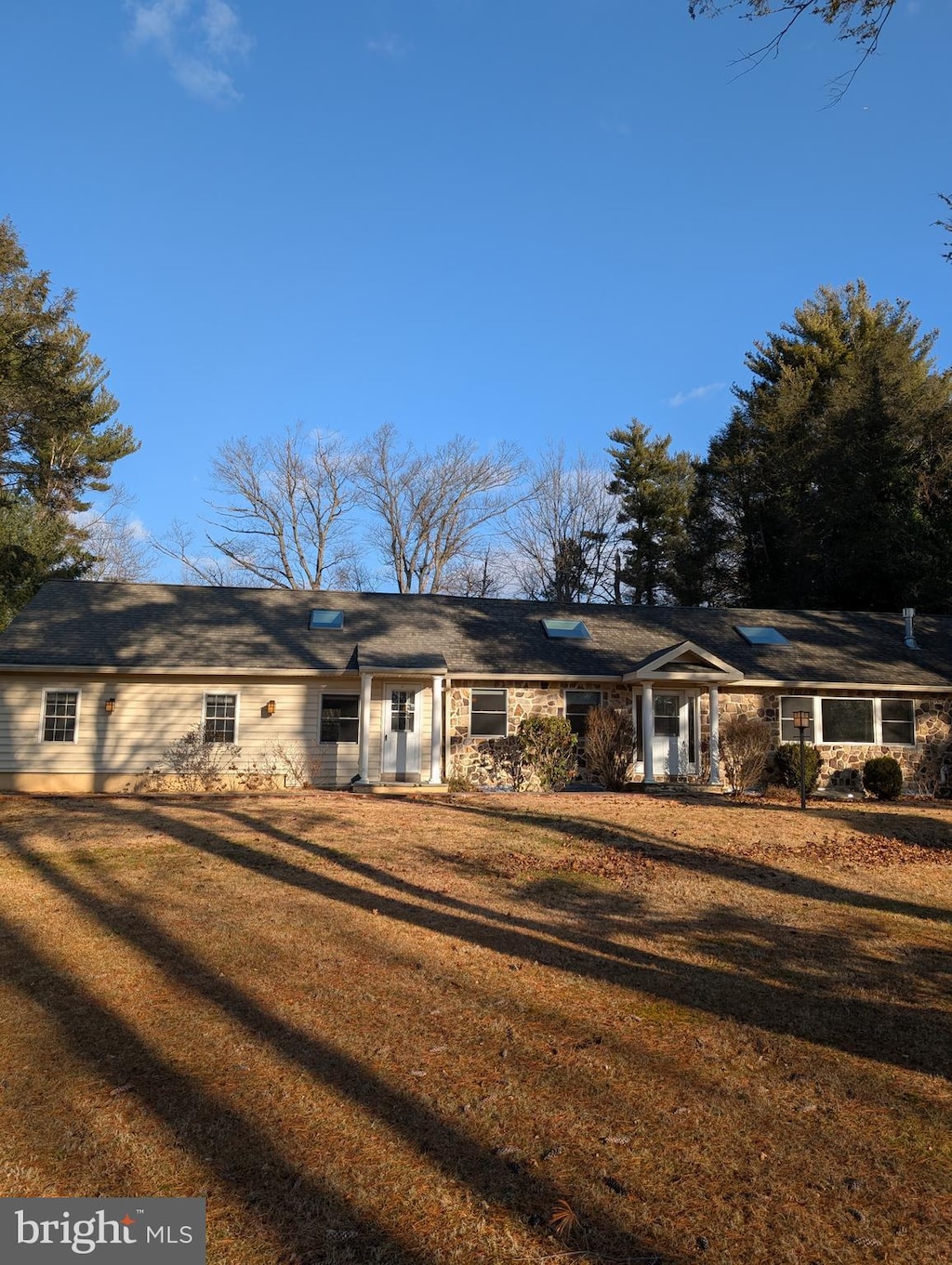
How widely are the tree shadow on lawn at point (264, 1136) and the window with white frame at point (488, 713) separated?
11.6 metres

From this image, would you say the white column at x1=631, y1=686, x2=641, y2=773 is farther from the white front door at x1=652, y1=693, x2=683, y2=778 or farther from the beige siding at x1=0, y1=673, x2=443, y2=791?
the beige siding at x1=0, y1=673, x2=443, y2=791

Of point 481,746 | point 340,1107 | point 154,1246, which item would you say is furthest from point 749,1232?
point 481,746

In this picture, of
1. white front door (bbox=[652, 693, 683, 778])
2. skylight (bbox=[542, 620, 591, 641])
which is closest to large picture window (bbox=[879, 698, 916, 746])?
white front door (bbox=[652, 693, 683, 778])

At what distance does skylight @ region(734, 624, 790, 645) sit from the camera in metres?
21.3

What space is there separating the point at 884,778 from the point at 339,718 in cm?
1138

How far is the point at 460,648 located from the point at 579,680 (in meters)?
2.73

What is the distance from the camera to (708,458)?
1458 inches

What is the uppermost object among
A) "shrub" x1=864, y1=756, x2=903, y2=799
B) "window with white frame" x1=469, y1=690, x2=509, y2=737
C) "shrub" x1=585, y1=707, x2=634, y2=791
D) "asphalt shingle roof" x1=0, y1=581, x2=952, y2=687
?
"asphalt shingle roof" x1=0, y1=581, x2=952, y2=687

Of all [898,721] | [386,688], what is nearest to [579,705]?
[386,688]

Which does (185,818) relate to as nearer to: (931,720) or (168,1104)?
(168,1104)

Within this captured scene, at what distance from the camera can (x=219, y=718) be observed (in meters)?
17.9

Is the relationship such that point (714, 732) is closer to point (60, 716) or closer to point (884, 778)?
point (884, 778)

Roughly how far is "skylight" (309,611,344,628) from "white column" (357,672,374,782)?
9.57ft

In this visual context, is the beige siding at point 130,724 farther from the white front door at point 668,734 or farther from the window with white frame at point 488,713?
the white front door at point 668,734
